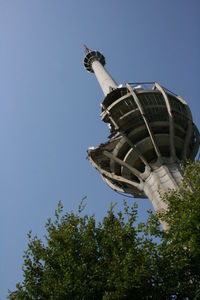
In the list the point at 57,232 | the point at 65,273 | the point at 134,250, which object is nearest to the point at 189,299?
the point at 134,250

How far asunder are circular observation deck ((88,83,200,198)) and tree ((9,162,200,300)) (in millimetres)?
10449

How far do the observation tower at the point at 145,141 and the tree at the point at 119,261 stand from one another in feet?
31.7

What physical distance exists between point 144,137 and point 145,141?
3.80ft

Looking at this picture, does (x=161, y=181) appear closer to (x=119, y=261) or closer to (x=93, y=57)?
(x=119, y=261)

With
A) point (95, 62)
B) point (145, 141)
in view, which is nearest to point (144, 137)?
point (145, 141)

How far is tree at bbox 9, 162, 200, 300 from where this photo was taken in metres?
10.9

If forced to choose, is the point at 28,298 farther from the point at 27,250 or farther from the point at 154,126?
the point at 154,126

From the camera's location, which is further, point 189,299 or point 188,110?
point 188,110

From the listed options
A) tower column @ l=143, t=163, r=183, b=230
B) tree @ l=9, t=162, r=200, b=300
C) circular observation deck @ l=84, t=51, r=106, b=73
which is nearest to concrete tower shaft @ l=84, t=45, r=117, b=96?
circular observation deck @ l=84, t=51, r=106, b=73

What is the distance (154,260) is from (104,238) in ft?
7.51

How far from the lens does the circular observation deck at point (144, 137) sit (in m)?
24.0

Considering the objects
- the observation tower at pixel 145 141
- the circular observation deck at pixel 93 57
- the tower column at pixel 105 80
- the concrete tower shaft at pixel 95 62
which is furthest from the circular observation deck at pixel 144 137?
the circular observation deck at pixel 93 57

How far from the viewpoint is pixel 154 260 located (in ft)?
38.4

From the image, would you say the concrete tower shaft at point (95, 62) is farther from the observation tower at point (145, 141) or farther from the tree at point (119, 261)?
the tree at point (119, 261)
